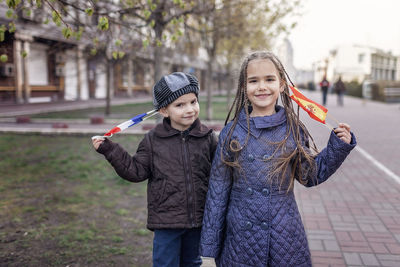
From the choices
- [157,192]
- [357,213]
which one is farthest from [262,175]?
[357,213]

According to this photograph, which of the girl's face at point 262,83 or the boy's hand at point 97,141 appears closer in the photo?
the girl's face at point 262,83

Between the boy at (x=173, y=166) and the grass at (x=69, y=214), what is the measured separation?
117 centimetres

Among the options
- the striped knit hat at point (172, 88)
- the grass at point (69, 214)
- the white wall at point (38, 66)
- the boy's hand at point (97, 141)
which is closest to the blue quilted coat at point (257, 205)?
the striped knit hat at point (172, 88)

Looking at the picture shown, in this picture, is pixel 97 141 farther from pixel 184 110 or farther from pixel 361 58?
pixel 361 58

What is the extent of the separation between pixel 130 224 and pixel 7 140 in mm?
6733

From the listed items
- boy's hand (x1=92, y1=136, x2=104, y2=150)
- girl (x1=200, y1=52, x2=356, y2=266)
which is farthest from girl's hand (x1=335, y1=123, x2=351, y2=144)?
boy's hand (x1=92, y1=136, x2=104, y2=150)

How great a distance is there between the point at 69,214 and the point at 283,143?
3319 millimetres

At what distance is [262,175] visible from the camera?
2082mm

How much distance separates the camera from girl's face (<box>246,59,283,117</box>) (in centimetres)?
213

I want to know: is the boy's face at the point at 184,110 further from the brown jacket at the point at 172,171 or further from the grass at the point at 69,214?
the grass at the point at 69,214

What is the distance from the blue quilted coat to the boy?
0.55ft

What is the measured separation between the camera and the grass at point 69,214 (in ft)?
11.5

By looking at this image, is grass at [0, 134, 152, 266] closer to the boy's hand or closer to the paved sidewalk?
the paved sidewalk

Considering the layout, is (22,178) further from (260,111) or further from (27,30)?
(27,30)
